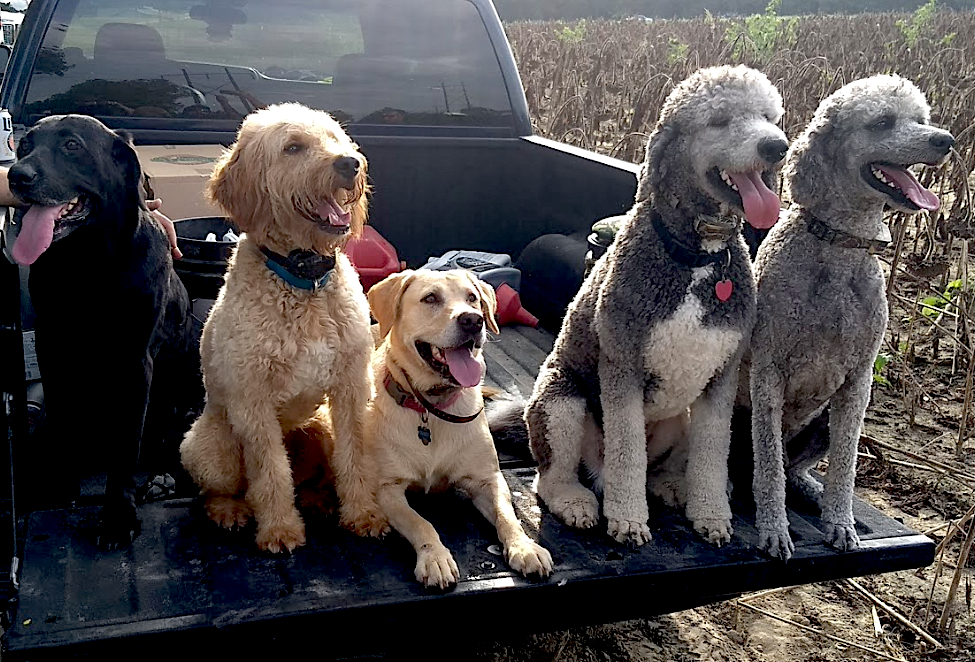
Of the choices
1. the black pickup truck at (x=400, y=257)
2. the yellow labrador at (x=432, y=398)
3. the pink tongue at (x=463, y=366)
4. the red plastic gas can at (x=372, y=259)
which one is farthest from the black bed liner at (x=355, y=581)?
the red plastic gas can at (x=372, y=259)

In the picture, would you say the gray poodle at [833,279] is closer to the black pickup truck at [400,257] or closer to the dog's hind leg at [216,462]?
the black pickup truck at [400,257]

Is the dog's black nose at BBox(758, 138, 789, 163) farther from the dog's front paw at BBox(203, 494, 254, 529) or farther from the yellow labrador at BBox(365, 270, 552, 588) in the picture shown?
the dog's front paw at BBox(203, 494, 254, 529)

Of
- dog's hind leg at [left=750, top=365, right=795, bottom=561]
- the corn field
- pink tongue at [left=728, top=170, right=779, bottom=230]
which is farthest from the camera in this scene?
the corn field

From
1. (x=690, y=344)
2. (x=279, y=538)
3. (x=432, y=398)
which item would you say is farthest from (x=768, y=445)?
(x=279, y=538)

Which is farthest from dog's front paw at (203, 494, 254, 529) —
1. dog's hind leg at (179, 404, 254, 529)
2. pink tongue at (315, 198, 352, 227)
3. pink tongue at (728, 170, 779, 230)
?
pink tongue at (728, 170, 779, 230)

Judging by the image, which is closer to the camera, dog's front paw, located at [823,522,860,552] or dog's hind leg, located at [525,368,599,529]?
dog's front paw, located at [823,522,860,552]

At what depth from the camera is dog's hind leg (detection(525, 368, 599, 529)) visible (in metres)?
2.75

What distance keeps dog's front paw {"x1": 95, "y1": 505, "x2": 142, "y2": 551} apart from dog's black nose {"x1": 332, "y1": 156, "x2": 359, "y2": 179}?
43.4 inches

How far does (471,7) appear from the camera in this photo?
4.92m

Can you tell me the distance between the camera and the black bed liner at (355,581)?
2.06 meters

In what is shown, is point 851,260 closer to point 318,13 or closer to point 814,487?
point 814,487

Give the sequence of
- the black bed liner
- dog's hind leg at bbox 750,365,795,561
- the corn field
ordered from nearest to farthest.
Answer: the black bed liner
dog's hind leg at bbox 750,365,795,561
the corn field

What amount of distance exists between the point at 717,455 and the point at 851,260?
0.68 m

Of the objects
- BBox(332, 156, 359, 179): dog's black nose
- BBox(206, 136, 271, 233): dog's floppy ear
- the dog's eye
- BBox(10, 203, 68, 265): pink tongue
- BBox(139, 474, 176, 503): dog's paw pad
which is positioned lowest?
BBox(139, 474, 176, 503): dog's paw pad
